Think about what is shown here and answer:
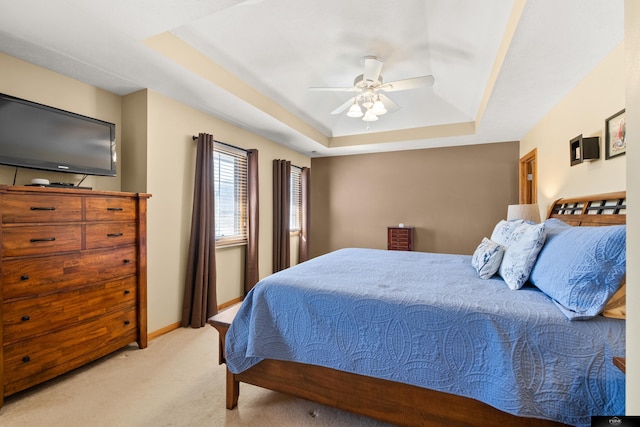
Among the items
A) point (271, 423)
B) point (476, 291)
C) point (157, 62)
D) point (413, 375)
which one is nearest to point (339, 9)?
point (157, 62)

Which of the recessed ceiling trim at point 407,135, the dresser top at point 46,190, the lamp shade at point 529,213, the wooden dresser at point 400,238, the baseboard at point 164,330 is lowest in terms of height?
the baseboard at point 164,330

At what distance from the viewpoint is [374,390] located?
1481mm

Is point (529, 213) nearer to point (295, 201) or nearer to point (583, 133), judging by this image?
point (583, 133)

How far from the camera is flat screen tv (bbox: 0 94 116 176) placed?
2.00 m

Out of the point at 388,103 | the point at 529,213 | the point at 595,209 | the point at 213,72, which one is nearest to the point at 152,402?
the point at 213,72

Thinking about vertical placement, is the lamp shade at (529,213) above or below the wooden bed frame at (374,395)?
above

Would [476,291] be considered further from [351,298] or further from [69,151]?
[69,151]

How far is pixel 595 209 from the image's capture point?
85.4 inches

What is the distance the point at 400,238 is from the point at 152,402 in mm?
4104

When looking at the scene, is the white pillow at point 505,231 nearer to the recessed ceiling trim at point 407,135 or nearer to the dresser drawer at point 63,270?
the recessed ceiling trim at point 407,135

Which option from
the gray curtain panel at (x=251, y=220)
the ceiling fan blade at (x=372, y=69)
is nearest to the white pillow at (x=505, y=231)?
the ceiling fan blade at (x=372, y=69)

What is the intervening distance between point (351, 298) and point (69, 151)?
2.50 metres

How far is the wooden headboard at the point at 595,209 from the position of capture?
1.89m

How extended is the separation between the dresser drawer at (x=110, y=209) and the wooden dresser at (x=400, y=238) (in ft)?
12.8
